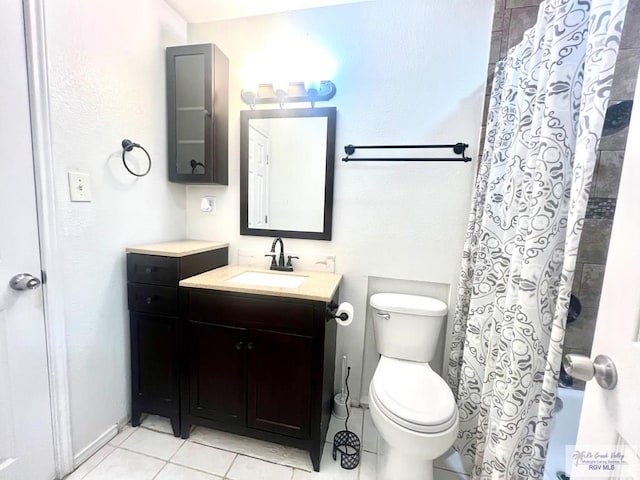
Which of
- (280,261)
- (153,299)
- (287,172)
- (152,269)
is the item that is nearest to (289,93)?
(287,172)

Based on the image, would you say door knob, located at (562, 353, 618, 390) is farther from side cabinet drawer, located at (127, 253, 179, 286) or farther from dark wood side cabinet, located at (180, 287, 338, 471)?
side cabinet drawer, located at (127, 253, 179, 286)

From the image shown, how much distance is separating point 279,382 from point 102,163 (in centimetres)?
137

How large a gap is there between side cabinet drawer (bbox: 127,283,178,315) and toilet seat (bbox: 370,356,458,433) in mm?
1086

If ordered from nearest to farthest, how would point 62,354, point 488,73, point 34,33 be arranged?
1. point 34,33
2. point 62,354
3. point 488,73

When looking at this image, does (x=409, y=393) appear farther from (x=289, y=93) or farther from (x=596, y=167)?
(x=289, y=93)

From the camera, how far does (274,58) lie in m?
1.77

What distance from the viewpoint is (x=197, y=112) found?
67.9 inches

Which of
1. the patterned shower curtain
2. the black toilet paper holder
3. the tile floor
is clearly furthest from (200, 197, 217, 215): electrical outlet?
the patterned shower curtain

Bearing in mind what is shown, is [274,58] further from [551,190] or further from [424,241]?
[551,190]

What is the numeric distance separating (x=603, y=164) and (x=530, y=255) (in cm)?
83

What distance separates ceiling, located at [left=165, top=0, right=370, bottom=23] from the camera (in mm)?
1661

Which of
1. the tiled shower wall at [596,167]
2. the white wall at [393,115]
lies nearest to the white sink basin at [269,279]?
the white wall at [393,115]

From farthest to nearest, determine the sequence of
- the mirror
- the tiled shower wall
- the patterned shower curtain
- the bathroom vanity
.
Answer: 1. the mirror
2. the bathroom vanity
3. the tiled shower wall
4. the patterned shower curtain

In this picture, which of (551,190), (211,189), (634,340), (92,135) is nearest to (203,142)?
(211,189)
